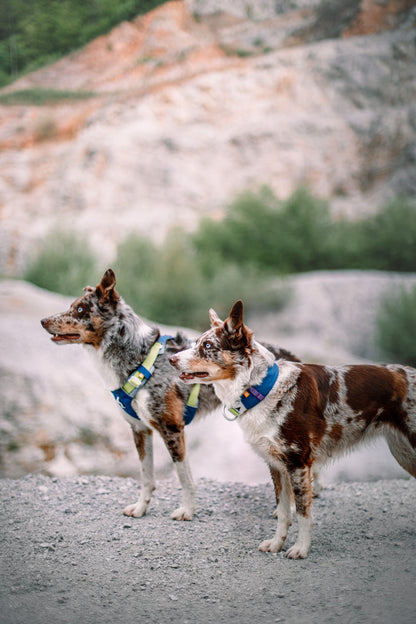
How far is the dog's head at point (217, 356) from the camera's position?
118 inches

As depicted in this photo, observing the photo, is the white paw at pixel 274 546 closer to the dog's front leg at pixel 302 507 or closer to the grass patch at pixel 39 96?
the dog's front leg at pixel 302 507

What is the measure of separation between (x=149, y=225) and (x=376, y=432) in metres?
13.9

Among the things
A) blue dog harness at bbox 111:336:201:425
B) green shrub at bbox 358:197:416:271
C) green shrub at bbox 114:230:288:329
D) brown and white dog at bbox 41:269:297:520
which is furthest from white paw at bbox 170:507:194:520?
green shrub at bbox 358:197:416:271

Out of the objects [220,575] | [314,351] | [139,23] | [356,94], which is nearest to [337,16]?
[356,94]

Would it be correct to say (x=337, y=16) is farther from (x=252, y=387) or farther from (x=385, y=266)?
(x=252, y=387)

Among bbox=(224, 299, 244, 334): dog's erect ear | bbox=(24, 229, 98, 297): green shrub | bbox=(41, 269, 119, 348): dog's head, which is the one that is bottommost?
bbox=(24, 229, 98, 297): green shrub

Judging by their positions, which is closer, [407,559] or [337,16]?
[407,559]

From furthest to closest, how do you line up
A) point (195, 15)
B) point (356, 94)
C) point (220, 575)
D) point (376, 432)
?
point (356, 94)
point (195, 15)
point (376, 432)
point (220, 575)

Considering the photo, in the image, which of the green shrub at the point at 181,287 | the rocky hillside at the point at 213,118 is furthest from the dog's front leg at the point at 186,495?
the rocky hillside at the point at 213,118

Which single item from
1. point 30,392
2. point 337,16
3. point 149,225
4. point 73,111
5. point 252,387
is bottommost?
point 149,225

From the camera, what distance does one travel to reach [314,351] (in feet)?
25.1

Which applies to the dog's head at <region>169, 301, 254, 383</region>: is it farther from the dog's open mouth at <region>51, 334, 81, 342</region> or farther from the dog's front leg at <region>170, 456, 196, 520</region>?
the dog's front leg at <region>170, 456, 196, 520</region>

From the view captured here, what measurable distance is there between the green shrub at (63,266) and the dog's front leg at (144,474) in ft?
22.0

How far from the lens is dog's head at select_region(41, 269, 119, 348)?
11.6ft
